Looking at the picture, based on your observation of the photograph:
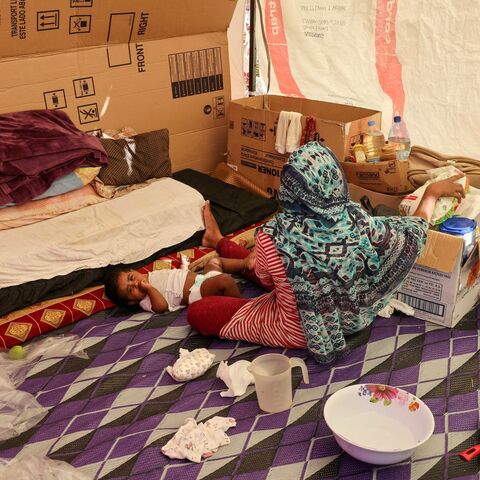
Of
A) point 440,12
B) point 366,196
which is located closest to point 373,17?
point 440,12

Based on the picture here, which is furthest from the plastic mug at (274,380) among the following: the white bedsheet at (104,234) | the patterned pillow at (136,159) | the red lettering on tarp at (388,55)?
the red lettering on tarp at (388,55)

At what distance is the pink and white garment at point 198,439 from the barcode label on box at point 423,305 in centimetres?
83

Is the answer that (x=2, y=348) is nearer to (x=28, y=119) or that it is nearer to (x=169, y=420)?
(x=169, y=420)

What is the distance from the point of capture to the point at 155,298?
7.45ft

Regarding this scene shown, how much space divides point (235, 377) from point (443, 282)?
80 cm

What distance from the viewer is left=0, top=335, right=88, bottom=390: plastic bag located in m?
1.99

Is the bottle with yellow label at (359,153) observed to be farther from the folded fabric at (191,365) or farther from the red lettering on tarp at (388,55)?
the folded fabric at (191,365)

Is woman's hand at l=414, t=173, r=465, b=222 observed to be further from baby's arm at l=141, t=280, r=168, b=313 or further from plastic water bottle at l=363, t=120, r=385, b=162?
baby's arm at l=141, t=280, r=168, b=313

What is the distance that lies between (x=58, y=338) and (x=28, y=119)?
103 centimetres

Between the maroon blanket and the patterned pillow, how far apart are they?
0.30 feet

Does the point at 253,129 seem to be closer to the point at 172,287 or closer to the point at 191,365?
the point at 172,287

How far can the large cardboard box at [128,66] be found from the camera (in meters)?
2.65

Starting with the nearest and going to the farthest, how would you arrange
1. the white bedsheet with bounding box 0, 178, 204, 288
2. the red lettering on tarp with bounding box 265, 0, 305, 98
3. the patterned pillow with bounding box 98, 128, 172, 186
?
1. the white bedsheet with bounding box 0, 178, 204, 288
2. the patterned pillow with bounding box 98, 128, 172, 186
3. the red lettering on tarp with bounding box 265, 0, 305, 98

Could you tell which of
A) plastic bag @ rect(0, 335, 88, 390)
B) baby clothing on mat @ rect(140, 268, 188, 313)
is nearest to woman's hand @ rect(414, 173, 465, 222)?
baby clothing on mat @ rect(140, 268, 188, 313)
